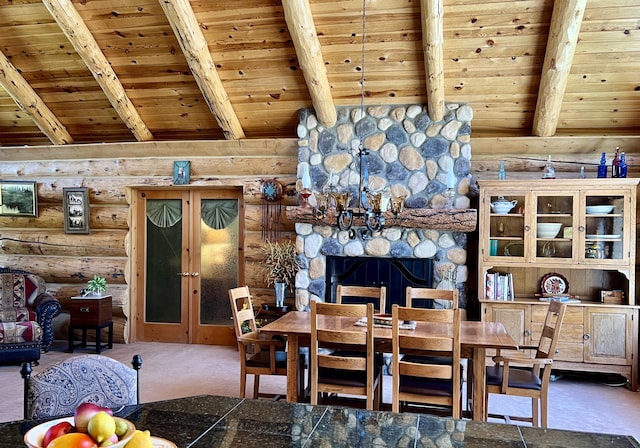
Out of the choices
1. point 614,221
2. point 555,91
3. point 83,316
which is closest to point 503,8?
point 555,91

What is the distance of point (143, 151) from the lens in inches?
257

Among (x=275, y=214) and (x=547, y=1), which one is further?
(x=275, y=214)

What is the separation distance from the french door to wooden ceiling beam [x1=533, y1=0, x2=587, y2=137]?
365 centimetres

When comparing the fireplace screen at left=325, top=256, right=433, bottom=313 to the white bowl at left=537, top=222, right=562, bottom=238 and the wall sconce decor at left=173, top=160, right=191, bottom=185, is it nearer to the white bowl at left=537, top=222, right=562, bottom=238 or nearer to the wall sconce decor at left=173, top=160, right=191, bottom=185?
the white bowl at left=537, top=222, right=562, bottom=238

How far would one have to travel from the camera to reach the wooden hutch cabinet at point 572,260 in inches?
200

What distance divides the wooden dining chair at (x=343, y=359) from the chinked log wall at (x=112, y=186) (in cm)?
271

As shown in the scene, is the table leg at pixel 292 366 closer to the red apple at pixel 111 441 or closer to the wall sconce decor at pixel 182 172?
the red apple at pixel 111 441

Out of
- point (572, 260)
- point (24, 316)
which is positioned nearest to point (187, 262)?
point (24, 316)

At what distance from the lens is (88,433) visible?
1.20 metres

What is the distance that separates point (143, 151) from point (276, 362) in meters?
3.71

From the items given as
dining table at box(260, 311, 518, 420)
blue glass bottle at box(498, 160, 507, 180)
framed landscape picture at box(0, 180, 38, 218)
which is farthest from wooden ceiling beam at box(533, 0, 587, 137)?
framed landscape picture at box(0, 180, 38, 218)

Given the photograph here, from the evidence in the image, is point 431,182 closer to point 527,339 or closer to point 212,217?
point 527,339

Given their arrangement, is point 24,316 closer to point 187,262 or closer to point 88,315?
point 88,315

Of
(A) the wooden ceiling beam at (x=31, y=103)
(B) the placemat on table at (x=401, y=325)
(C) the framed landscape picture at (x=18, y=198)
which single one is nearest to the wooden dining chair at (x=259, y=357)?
(B) the placemat on table at (x=401, y=325)
